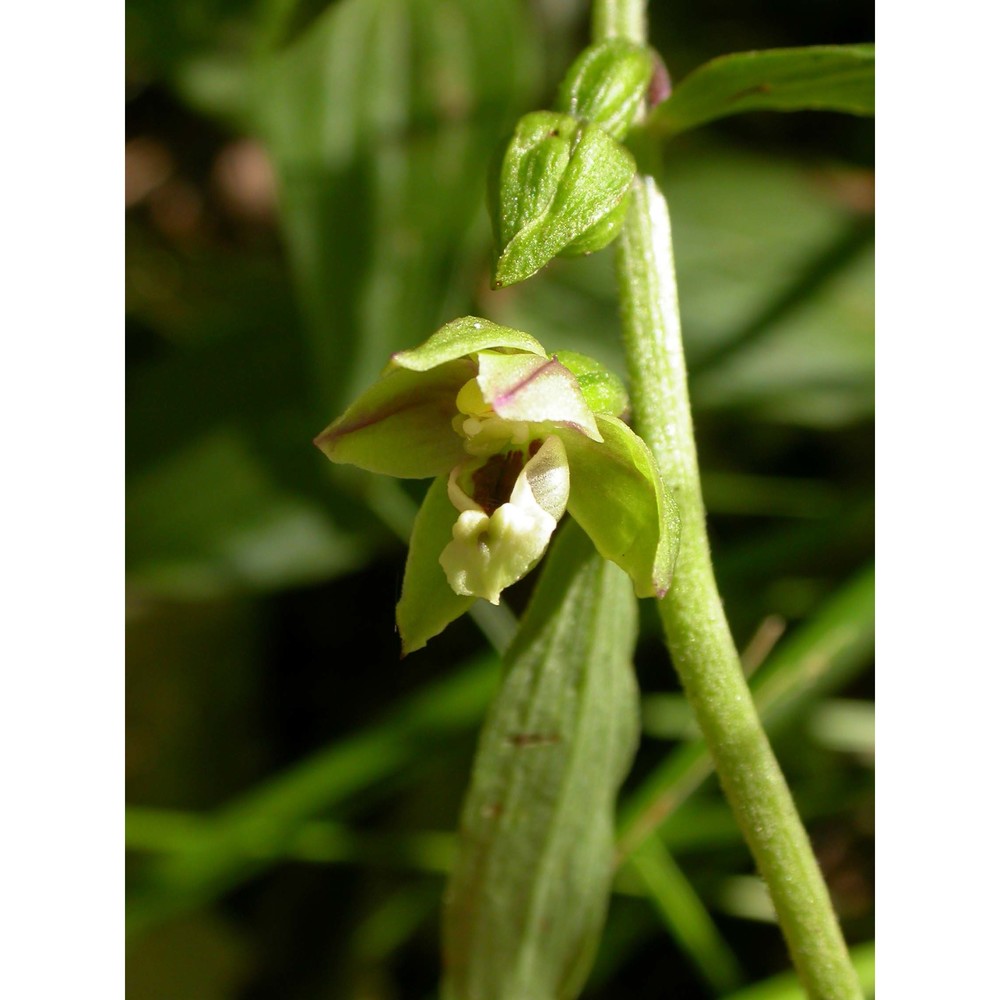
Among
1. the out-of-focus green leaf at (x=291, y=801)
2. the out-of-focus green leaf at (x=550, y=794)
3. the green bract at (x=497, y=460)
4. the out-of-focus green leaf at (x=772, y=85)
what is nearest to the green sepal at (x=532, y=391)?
the green bract at (x=497, y=460)

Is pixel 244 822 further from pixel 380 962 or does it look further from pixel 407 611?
pixel 407 611

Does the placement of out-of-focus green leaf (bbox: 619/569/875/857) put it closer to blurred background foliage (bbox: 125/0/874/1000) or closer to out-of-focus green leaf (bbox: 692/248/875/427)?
blurred background foliage (bbox: 125/0/874/1000)

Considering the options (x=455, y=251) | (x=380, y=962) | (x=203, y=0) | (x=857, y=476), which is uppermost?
(x=203, y=0)

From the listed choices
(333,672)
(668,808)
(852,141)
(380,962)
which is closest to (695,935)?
(668,808)

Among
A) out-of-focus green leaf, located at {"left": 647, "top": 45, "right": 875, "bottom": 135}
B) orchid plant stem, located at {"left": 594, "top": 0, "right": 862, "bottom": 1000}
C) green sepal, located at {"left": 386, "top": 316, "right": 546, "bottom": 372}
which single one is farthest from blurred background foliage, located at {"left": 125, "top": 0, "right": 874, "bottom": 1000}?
green sepal, located at {"left": 386, "top": 316, "right": 546, "bottom": 372}

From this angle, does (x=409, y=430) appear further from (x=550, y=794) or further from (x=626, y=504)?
(x=550, y=794)

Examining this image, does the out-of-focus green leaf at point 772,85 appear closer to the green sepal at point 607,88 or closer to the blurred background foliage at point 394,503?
the green sepal at point 607,88
